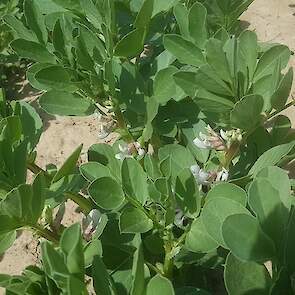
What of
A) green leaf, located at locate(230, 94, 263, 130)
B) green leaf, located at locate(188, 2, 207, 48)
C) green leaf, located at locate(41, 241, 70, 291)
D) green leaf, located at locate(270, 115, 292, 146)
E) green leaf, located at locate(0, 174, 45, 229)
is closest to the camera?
green leaf, located at locate(41, 241, 70, 291)

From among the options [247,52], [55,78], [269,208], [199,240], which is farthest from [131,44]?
[269,208]

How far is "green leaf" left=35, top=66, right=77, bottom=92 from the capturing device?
1.45m

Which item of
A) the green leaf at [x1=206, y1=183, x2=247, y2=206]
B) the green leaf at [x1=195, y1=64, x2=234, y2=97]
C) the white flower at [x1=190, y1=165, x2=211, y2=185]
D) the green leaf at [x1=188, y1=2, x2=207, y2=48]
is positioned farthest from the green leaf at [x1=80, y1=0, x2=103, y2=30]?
the green leaf at [x1=206, y1=183, x2=247, y2=206]

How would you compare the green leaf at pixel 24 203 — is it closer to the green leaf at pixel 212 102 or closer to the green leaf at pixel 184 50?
the green leaf at pixel 212 102

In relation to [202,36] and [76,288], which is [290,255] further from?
[202,36]

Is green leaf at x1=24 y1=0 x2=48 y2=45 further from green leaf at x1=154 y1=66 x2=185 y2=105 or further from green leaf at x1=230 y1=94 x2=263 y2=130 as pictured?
green leaf at x1=230 y1=94 x2=263 y2=130

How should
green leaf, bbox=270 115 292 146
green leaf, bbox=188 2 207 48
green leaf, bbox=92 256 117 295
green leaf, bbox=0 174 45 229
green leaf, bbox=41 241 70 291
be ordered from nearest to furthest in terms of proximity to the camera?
1. green leaf, bbox=41 241 70 291
2. green leaf, bbox=92 256 117 295
3. green leaf, bbox=0 174 45 229
4. green leaf, bbox=188 2 207 48
5. green leaf, bbox=270 115 292 146

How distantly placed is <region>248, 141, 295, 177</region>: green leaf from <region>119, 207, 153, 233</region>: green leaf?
0.84 feet

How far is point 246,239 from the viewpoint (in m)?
1.00

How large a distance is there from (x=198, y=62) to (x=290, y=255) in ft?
2.04

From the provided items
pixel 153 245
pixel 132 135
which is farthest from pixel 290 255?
pixel 132 135

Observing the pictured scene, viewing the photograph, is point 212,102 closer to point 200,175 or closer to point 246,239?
point 200,175

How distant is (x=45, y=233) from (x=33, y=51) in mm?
474

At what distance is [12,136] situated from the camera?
1.35m
